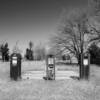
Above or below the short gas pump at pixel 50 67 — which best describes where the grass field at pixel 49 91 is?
below

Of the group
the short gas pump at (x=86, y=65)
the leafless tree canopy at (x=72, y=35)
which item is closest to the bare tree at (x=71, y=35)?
the leafless tree canopy at (x=72, y=35)

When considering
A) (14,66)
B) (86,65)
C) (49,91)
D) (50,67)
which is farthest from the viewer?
(50,67)

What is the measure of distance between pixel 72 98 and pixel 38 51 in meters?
47.8

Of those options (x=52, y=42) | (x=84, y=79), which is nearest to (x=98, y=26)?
(x=52, y=42)

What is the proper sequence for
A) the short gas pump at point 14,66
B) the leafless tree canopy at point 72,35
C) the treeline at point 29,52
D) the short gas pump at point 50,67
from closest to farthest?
the short gas pump at point 14,66 < the short gas pump at point 50,67 < the leafless tree canopy at point 72,35 < the treeline at point 29,52

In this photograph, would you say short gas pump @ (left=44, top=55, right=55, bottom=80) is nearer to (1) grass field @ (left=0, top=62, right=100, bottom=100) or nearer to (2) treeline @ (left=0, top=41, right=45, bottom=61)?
(1) grass field @ (left=0, top=62, right=100, bottom=100)

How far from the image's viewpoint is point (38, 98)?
3.51 m

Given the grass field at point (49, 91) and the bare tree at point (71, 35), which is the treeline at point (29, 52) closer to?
the bare tree at point (71, 35)

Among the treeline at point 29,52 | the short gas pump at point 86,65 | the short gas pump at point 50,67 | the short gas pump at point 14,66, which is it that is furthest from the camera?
the treeline at point 29,52

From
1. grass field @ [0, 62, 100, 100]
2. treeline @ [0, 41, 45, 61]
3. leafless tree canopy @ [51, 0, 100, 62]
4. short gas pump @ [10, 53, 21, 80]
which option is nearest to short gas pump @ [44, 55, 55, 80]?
grass field @ [0, 62, 100, 100]

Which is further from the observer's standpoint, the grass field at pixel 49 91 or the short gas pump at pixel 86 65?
the short gas pump at pixel 86 65

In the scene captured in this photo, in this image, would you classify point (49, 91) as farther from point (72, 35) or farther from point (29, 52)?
point (29, 52)

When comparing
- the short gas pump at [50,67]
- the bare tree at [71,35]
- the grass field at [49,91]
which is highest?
the bare tree at [71,35]

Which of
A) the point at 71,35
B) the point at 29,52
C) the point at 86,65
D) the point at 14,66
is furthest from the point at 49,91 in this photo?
the point at 29,52
